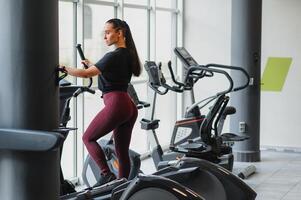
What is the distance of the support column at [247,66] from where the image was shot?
7.19 m

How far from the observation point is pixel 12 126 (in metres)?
1.68

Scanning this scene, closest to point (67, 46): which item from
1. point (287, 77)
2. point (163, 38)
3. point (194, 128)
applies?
point (194, 128)

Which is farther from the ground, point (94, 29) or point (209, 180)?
point (94, 29)

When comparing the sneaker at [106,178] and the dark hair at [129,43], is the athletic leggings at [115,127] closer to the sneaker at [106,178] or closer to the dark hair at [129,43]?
the sneaker at [106,178]

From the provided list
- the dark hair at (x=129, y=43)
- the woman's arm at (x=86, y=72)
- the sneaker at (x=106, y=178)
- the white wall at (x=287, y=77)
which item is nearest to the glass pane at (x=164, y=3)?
the white wall at (x=287, y=77)

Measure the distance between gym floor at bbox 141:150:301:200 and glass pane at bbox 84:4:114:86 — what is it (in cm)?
154

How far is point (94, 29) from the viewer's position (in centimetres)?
642

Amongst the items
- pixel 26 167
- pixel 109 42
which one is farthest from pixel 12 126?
pixel 109 42

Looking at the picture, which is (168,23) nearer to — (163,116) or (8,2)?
(163,116)

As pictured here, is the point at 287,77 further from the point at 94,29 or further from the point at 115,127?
the point at 115,127

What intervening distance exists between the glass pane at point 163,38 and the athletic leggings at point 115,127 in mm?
3904

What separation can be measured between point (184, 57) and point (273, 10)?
9.15 feet

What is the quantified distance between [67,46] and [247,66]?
252 cm

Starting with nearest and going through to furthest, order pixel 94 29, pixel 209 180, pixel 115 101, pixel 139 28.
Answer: pixel 209 180, pixel 115 101, pixel 94 29, pixel 139 28
